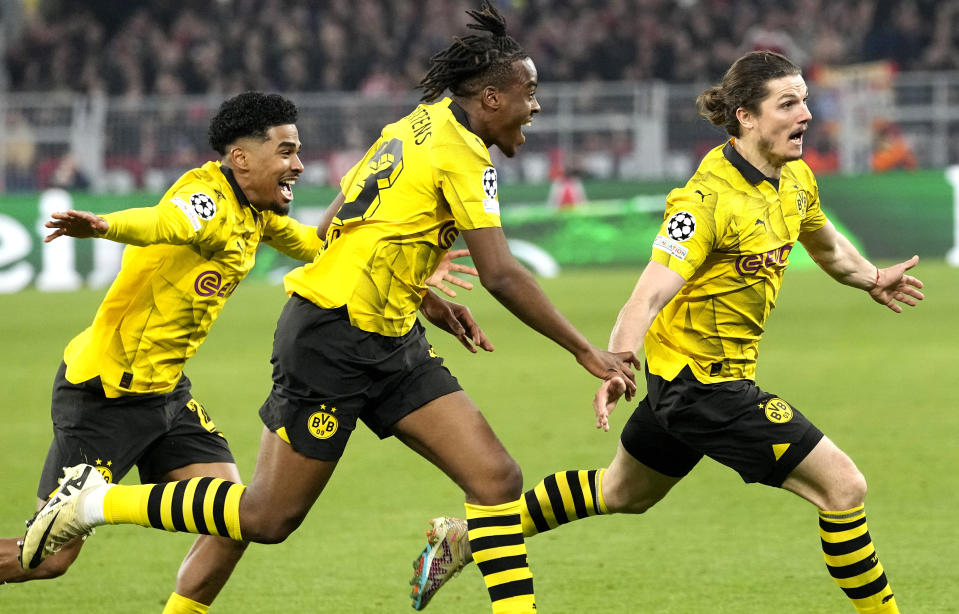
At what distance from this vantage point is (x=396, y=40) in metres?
25.9

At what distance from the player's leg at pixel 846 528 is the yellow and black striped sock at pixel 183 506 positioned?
6.57 feet

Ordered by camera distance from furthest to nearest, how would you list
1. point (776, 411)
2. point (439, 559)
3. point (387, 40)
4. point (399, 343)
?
point (387, 40) < point (439, 559) < point (776, 411) < point (399, 343)

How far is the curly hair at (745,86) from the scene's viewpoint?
197 inches

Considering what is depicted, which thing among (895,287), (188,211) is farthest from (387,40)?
(188,211)

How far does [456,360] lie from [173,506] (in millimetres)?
8311

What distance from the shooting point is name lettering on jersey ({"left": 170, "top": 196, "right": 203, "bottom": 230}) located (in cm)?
482

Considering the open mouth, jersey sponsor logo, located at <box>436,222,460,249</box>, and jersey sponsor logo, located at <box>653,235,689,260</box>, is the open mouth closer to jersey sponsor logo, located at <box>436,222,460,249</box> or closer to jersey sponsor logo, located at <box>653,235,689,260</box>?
jersey sponsor logo, located at <box>436,222,460,249</box>

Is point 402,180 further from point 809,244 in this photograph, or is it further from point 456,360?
point 456,360

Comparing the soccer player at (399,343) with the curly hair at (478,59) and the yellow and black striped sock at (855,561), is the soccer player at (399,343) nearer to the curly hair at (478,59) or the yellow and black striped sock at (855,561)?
the curly hair at (478,59)

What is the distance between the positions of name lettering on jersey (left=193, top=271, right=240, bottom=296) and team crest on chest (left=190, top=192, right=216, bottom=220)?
240 mm

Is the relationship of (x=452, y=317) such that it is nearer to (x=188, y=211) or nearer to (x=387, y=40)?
(x=188, y=211)

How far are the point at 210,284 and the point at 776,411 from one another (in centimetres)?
213

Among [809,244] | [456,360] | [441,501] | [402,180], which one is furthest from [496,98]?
[456,360]

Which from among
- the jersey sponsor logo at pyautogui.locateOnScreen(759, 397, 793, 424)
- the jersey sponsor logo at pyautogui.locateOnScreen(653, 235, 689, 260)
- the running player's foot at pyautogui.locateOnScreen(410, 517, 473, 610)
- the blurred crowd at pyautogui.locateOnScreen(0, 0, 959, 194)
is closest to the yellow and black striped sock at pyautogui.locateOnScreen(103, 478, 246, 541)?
the running player's foot at pyautogui.locateOnScreen(410, 517, 473, 610)
